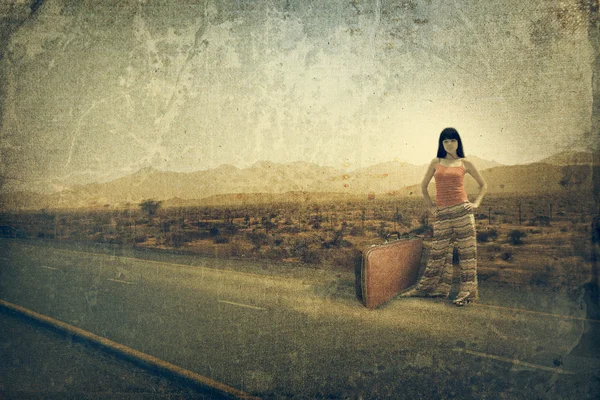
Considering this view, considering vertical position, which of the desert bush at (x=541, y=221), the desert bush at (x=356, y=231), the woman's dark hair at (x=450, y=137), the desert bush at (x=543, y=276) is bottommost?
the desert bush at (x=543, y=276)

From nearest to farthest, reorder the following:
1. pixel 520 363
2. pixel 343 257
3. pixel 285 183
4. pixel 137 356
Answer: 1. pixel 520 363
2. pixel 137 356
3. pixel 285 183
4. pixel 343 257

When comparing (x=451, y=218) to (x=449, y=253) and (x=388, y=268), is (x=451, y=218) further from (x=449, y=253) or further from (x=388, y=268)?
(x=388, y=268)

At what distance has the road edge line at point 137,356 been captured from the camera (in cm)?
317

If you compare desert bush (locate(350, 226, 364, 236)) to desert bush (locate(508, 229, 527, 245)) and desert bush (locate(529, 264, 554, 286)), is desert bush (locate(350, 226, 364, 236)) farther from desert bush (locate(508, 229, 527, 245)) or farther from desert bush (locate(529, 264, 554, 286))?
desert bush (locate(529, 264, 554, 286))

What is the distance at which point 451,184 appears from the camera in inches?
154

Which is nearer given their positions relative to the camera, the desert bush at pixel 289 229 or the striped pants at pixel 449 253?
the striped pants at pixel 449 253

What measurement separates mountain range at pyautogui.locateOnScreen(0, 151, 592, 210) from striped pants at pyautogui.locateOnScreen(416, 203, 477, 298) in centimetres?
28

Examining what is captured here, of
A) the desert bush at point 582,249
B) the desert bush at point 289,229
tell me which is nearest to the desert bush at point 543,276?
the desert bush at point 582,249

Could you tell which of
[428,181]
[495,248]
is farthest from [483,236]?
[428,181]

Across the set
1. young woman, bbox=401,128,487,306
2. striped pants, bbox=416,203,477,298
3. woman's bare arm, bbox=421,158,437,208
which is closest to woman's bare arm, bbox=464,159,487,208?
young woman, bbox=401,128,487,306

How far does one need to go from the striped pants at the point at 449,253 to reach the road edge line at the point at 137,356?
1.91 meters

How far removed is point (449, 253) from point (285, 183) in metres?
1.65

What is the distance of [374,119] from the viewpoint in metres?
4.17

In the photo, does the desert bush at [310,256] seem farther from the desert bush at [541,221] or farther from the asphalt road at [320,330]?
the desert bush at [541,221]
